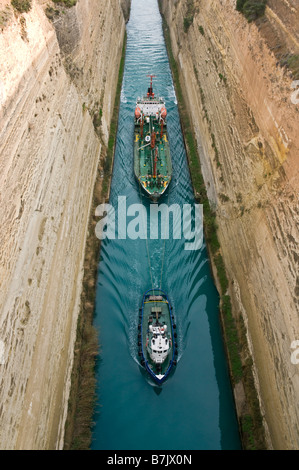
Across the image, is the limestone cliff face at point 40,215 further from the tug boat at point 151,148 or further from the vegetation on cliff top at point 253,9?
the vegetation on cliff top at point 253,9

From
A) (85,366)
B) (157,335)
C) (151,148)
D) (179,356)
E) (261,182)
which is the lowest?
(85,366)

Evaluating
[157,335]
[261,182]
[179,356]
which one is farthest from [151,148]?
[179,356]

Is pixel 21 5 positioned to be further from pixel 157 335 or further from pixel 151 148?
pixel 157 335

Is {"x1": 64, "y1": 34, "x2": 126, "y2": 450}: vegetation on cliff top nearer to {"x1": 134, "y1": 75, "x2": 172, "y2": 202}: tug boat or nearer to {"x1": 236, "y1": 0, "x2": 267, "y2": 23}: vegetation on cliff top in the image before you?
{"x1": 134, "y1": 75, "x2": 172, "y2": 202}: tug boat

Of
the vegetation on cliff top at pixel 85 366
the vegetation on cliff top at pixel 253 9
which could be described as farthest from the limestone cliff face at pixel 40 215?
the vegetation on cliff top at pixel 253 9

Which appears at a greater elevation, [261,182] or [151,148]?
[151,148]

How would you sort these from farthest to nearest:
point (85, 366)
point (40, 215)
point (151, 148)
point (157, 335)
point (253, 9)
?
point (151, 148) → point (253, 9) → point (157, 335) → point (85, 366) → point (40, 215)

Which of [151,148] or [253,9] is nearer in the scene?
[253,9]
